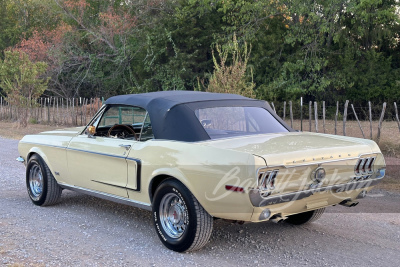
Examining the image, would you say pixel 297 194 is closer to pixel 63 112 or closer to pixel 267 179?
pixel 267 179

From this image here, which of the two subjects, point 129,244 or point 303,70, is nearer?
point 129,244

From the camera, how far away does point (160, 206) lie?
4883 mm

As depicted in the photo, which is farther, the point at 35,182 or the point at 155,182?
the point at 35,182

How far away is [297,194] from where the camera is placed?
14.2 feet

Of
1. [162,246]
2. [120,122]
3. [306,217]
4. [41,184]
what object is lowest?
[162,246]

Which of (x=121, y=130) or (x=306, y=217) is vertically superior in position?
(x=121, y=130)

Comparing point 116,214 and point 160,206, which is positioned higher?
point 160,206

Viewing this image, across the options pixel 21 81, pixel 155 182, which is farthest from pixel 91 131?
pixel 21 81

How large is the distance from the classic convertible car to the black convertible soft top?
11mm

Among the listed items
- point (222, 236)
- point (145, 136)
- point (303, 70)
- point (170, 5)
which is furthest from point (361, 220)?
point (170, 5)

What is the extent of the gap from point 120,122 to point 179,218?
85.5 inches

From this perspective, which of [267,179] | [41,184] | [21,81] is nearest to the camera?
[267,179]

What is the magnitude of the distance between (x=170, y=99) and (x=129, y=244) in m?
1.58

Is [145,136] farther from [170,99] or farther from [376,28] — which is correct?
[376,28]
